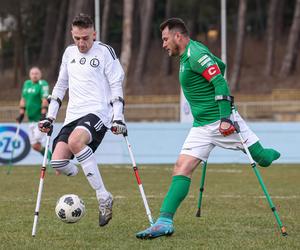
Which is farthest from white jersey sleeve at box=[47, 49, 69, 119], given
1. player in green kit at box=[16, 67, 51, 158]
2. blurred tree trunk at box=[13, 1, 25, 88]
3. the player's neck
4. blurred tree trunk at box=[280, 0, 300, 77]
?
blurred tree trunk at box=[13, 1, 25, 88]

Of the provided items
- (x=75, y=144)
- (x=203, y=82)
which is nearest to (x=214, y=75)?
(x=203, y=82)

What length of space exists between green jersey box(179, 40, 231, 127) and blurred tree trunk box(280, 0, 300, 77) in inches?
1752

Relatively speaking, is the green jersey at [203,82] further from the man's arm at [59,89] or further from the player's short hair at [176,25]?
the man's arm at [59,89]

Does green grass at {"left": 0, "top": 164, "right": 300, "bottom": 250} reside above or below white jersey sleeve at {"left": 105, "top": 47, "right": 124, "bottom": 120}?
below

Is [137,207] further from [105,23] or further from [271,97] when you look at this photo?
[105,23]

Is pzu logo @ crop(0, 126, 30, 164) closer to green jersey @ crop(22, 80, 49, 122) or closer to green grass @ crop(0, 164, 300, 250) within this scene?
green jersey @ crop(22, 80, 49, 122)

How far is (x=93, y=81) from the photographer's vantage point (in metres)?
9.37

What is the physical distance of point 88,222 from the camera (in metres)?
9.70

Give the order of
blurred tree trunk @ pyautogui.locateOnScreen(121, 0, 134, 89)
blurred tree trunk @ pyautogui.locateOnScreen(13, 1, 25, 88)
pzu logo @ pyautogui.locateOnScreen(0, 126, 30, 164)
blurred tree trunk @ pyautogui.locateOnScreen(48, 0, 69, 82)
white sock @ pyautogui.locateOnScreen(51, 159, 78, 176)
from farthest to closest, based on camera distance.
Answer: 1. blurred tree trunk @ pyautogui.locateOnScreen(13, 1, 25, 88)
2. blurred tree trunk @ pyautogui.locateOnScreen(48, 0, 69, 82)
3. blurred tree trunk @ pyautogui.locateOnScreen(121, 0, 134, 89)
4. pzu logo @ pyautogui.locateOnScreen(0, 126, 30, 164)
5. white sock @ pyautogui.locateOnScreen(51, 159, 78, 176)

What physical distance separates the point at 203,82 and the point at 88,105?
4.65 feet

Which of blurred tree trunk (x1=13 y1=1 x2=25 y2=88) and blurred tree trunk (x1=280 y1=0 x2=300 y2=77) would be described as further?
blurred tree trunk (x1=13 y1=1 x2=25 y2=88)

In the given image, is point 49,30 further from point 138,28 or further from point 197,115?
point 197,115

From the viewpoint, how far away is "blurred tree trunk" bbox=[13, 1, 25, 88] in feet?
199

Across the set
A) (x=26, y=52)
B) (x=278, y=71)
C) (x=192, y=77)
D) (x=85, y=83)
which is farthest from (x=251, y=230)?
(x=26, y=52)
